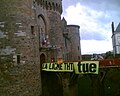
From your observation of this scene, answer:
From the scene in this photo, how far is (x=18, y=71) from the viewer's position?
20.7m

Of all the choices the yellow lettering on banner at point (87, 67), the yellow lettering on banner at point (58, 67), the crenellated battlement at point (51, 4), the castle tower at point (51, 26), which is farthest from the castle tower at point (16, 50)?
the crenellated battlement at point (51, 4)

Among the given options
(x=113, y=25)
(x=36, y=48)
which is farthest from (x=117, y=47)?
(x=36, y=48)

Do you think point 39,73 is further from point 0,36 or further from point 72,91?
point 0,36

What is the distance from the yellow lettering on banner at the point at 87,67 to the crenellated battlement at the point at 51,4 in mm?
8687

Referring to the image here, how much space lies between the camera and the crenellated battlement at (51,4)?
1041 inches

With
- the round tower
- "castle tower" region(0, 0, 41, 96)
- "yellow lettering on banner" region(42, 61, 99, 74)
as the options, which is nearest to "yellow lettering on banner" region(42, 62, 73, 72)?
"yellow lettering on banner" region(42, 61, 99, 74)

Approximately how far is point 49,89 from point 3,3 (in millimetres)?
9256

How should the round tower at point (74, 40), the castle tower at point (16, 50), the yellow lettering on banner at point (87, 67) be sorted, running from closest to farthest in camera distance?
the yellow lettering on banner at point (87, 67)
the castle tower at point (16, 50)
the round tower at point (74, 40)

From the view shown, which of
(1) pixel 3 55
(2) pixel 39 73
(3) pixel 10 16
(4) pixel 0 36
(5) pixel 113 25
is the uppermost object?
(5) pixel 113 25

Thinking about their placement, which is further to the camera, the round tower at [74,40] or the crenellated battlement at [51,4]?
the round tower at [74,40]

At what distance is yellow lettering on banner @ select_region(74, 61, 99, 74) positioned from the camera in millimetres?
18781

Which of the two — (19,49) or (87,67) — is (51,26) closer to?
(19,49)

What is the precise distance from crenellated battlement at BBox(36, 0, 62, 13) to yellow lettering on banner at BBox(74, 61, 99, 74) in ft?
28.5

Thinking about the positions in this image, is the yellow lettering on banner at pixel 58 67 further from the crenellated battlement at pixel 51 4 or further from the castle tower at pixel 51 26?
the crenellated battlement at pixel 51 4
